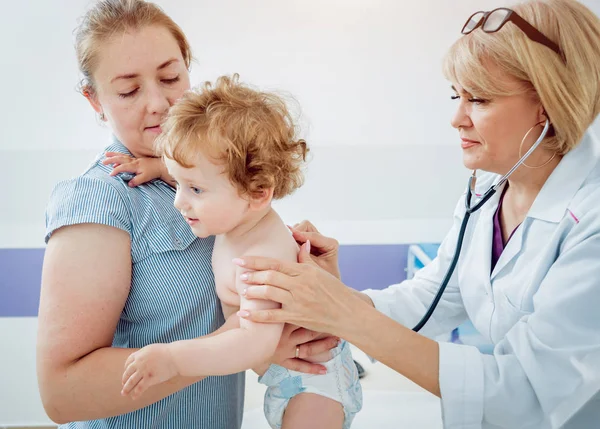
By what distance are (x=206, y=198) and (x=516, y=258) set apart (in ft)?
2.68

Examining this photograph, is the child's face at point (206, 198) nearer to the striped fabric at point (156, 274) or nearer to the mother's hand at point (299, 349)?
the striped fabric at point (156, 274)

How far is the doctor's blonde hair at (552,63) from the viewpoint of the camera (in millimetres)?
1409

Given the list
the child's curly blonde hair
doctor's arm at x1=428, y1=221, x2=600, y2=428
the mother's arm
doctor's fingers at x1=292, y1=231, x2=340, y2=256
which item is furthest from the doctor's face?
the mother's arm

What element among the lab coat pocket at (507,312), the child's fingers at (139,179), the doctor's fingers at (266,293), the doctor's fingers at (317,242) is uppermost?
the child's fingers at (139,179)

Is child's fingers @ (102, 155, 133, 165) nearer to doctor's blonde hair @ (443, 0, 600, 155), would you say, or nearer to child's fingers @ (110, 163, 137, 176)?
child's fingers @ (110, 163, 137, 176)

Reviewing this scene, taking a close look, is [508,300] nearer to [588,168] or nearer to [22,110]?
[588,168]

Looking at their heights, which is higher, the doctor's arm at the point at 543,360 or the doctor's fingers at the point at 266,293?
the doctor's fingers at the point at 266,293

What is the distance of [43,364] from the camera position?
112 cm

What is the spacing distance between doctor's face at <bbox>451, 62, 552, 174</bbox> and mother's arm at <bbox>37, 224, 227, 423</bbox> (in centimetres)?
91

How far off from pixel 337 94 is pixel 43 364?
2.04 m

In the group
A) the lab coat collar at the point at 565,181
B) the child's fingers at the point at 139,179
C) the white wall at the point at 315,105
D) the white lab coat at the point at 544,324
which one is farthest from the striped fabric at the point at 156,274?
the white wall at the point at 315,105

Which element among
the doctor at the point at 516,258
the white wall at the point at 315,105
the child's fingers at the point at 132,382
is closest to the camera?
the child's fingers at the point at 132,382

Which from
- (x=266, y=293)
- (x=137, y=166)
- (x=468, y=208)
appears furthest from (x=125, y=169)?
(x=468, y=208)

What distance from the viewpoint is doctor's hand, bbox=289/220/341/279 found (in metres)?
1.45
